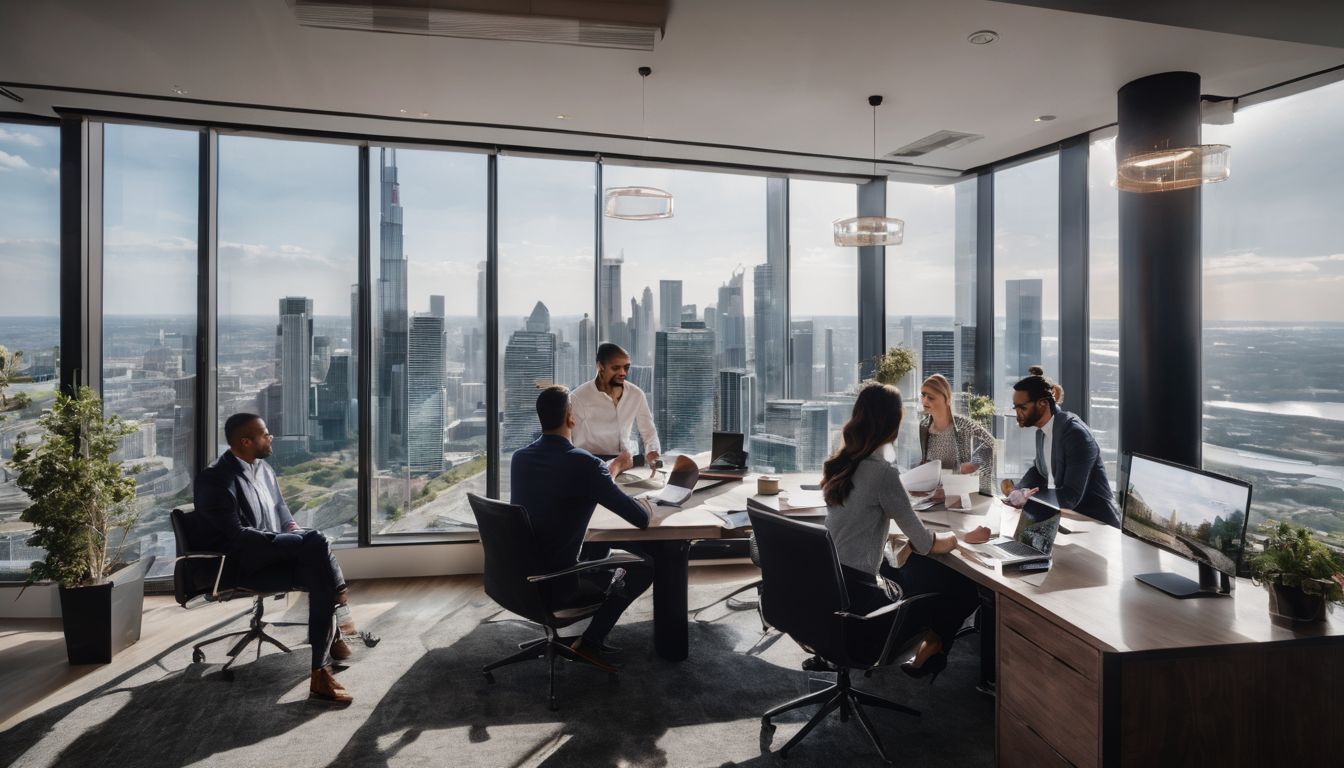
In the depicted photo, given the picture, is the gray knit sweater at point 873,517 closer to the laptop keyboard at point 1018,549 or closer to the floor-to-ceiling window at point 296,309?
the laptop keyboard at point 1018,549

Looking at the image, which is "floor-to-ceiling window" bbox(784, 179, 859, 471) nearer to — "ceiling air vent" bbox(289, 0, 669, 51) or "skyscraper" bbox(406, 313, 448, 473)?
"skyscraper" bbox(406, 313, 448, 473)

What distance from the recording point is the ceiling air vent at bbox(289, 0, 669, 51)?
3207 mm

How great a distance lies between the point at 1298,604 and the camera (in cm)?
235

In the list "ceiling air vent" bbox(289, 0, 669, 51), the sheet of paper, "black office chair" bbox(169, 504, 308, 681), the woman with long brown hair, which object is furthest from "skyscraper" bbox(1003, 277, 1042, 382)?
"black office chair" bbox(169, 504, 308, 681)

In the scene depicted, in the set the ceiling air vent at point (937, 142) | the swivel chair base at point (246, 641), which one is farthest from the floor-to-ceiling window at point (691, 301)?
the swivel chair base at point (246, 641)

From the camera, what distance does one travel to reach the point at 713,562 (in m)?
5.89

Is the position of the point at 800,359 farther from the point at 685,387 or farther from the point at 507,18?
the point at 507,18

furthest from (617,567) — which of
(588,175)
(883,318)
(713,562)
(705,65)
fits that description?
(883,318)

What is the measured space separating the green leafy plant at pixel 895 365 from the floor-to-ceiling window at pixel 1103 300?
134 cm

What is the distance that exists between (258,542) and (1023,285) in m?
5.75

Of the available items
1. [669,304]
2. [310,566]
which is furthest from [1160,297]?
[310,566]

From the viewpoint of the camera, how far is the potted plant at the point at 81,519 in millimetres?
3906

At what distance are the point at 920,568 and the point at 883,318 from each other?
3.44 meters

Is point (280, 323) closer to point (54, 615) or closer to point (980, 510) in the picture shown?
point (54, 615)
